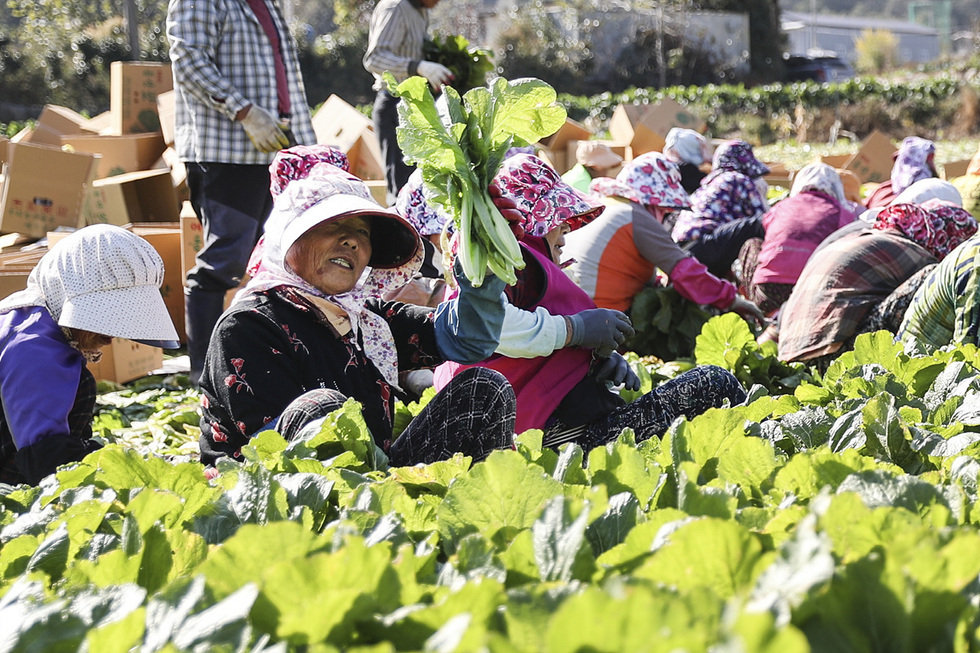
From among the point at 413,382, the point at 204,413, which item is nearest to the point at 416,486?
the point at 204,413

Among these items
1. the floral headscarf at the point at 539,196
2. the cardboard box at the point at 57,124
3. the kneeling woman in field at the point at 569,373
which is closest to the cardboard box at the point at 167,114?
the cardboard box at the point at 57,124

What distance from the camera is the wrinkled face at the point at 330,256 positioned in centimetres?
249

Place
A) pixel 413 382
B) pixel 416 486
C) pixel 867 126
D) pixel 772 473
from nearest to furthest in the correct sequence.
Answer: pixel 772 473, pixel 416 486, pixel 413 382, pixel 867 126

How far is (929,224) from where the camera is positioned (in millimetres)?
4172

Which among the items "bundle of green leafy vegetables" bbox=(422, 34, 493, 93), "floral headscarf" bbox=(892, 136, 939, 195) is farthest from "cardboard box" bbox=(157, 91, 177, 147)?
"floral headscarf" bbox=(892, 136, 939, 195)

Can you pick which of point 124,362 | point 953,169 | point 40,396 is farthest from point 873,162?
point 40,396

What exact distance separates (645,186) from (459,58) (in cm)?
141

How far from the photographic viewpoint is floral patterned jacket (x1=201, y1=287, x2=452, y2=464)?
7.53ft

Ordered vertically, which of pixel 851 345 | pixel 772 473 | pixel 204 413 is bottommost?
pixel 851 345

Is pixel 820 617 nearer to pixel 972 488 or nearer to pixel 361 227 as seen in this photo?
pixel 972 488

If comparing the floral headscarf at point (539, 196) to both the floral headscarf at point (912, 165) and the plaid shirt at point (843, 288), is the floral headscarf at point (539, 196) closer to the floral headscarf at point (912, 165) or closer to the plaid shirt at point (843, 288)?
the plaid shirt at point (843, 288)

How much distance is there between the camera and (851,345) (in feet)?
13.1

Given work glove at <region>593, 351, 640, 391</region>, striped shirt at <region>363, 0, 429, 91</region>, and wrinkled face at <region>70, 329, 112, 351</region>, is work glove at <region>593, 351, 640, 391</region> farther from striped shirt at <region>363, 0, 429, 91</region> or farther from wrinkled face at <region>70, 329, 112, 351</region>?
striped shirt at <region>363, 0, 429, 91</region>

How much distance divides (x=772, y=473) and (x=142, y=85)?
6.70 m
